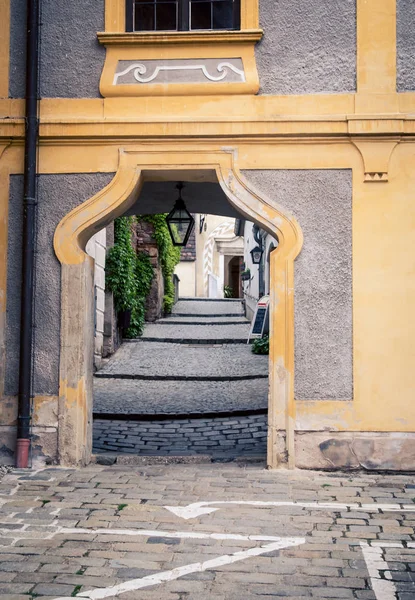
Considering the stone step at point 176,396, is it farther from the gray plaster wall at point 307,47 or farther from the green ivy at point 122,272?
the gray plaster wall at point 307,47

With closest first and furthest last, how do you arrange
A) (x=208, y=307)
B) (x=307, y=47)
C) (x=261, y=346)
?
(x=307, y=47) → (x=261, y=346) → (x=208, y=307)

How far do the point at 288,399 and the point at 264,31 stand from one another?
3857 mm

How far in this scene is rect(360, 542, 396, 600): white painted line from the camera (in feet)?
13.0

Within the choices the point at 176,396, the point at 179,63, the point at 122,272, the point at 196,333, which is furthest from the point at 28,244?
the point at 196,333

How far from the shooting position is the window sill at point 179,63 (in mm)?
7355

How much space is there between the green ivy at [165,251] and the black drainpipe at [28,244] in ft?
43.7

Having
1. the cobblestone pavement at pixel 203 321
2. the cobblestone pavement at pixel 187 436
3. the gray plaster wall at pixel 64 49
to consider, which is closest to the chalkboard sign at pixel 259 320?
the cobblestone pavement at pixel 203 321

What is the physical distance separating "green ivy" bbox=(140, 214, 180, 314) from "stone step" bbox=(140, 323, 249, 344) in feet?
7.48

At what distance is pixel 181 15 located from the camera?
767 cm

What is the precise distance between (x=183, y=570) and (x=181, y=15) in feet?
19.2

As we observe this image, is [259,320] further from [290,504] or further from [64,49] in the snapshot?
[290,504]

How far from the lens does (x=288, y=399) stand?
7062 mm

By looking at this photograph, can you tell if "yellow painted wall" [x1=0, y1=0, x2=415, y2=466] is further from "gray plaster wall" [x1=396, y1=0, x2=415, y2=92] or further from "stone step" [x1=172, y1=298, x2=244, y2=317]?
"stone step" [x1=172, y1=298, x2=244, y2=317]

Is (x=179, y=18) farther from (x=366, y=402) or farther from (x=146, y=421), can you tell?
(x=146, y=421)
